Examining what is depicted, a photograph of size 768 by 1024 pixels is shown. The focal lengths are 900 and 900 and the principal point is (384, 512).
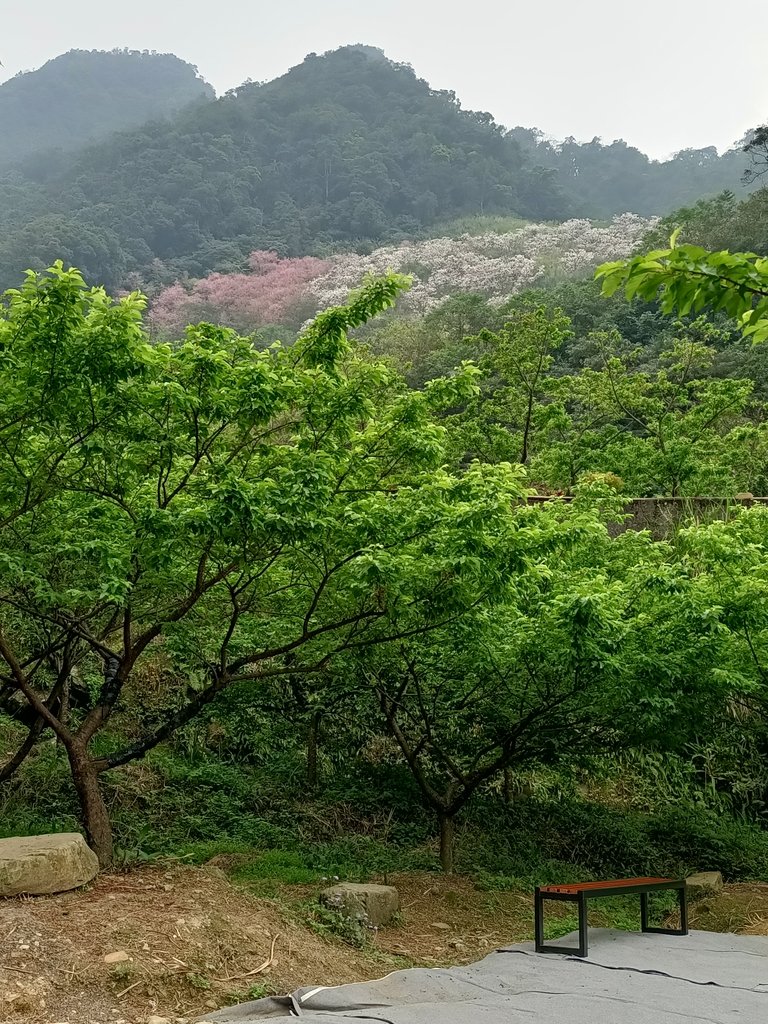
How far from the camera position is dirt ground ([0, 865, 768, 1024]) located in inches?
159

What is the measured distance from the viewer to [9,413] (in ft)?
16.3

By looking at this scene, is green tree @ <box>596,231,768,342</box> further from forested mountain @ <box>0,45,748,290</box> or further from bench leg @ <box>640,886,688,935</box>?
forested mountain @ <box>0,45,748,290</box>

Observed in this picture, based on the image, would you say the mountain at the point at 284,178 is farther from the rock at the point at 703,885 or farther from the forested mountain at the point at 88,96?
the rock at the point at 703,885

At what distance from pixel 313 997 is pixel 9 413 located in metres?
3.35

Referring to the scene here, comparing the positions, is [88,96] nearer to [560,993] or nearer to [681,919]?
[681,919]

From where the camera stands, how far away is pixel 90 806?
6203 mm

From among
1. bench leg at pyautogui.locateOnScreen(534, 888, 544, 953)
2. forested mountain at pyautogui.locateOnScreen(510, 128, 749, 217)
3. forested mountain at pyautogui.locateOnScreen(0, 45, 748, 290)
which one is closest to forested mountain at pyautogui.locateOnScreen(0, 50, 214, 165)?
forested mountain at pyautogui.locateOnScreen(0, 45, 748, 290)

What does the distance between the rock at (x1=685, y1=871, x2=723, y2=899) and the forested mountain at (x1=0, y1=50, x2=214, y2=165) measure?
5810 cm

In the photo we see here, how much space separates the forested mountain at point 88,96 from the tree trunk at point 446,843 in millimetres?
57110

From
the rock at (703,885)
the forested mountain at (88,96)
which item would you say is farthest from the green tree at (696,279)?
the forested mountain at (88,96)

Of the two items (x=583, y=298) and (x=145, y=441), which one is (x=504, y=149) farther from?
(x=145, y=441)

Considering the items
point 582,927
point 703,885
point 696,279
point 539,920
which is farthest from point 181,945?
point 703,885

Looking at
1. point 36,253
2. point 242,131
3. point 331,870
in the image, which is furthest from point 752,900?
point 242,131

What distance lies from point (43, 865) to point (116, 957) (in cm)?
114
